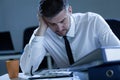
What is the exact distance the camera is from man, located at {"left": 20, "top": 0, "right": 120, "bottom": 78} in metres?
1.55

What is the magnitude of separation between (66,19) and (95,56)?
2.56ft

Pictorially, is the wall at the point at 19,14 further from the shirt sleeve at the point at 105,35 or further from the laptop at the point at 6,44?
the shirt sleeve at the point at 105,35

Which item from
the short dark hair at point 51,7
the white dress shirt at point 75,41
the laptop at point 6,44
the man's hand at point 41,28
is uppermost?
the short dark hair at point 51,7

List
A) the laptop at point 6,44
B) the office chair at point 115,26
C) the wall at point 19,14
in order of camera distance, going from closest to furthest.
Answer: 1. the office chair at point 115,26
2. the laptop at point 6,44
3. the wall at point 19,14

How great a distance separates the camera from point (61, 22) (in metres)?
1.52

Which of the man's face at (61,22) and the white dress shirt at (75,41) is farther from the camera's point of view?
the white dress shirt at (75,41)

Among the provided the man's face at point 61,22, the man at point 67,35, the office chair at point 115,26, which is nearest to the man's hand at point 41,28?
the man at point 67,35

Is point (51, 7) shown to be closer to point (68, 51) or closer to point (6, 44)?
point (68, 51)

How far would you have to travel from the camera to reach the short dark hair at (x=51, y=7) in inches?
57.0

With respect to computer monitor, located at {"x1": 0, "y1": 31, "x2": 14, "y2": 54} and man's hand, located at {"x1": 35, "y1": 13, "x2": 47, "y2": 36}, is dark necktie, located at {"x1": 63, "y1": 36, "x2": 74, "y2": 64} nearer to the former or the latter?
man's hand, located at {"x1": 35, "y1": 13, "x2": 47, "y2": 36}

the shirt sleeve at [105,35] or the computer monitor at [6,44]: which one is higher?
the shirt sleeve at [105,35]

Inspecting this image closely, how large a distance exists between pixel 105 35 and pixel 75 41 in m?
0.22

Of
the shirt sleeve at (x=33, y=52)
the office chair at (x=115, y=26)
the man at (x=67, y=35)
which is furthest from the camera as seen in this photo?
the office chair at (x=115, y=26)

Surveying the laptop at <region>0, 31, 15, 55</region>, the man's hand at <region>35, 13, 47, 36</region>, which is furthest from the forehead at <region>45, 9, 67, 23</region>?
the laptop at <region>0, 31, 15, 55</region>
